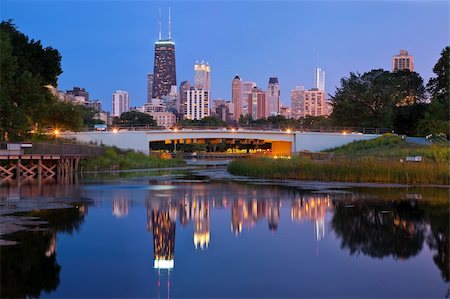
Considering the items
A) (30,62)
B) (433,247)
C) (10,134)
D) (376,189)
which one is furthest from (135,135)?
(433,247)

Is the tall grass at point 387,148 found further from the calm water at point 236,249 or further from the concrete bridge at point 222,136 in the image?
the calm water at point 236,249

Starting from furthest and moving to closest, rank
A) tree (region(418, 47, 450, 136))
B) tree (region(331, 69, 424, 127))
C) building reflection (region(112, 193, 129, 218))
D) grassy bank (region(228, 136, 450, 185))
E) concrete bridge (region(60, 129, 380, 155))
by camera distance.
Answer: tree (region(331, 69, 424, 127)) < concrete bridge (region(60, 129, 380, 155)) < tree (region(418, 47, 450, 136)) < grassy bank (region(228, 136, 450, 185)) < building reflection (region(112, 193, 129, 218))

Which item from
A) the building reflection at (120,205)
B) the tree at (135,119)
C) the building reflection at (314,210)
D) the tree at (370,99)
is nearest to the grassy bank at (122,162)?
the building reflection at (120,205)

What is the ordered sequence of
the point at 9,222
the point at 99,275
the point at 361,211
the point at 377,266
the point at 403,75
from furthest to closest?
the point at 403,75, the point at 361,211, the point at 9,222, the point at 377,266, the point at 99,275

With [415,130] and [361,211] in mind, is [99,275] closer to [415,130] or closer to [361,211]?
[361,211]

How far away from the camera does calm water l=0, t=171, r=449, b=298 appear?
14258mm

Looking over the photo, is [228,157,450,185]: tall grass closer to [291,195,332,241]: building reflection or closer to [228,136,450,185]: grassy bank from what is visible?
[228,136,450,185]: grassy bank

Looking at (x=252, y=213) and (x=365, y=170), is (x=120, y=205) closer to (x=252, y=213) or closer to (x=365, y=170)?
(x=252, y=213)

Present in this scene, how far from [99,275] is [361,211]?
15264 millimetres

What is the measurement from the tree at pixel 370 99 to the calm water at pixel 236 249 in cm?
7088

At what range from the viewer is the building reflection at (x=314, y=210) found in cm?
2324

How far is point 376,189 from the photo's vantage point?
3741 centimetres


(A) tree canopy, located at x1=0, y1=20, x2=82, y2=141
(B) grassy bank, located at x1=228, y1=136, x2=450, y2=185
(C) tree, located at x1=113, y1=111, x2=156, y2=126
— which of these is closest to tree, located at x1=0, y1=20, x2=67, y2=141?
(A) tree canopy, located at x1=0, y1=20, x2=82, y2=141

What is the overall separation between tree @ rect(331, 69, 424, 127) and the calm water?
233 ft
